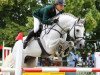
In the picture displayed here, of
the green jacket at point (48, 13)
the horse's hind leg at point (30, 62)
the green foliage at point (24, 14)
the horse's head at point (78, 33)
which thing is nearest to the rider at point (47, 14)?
the green jacket at point (48, 13)

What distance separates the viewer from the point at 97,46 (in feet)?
65.9

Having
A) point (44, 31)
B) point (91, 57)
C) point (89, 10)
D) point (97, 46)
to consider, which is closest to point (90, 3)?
point (89, 10)

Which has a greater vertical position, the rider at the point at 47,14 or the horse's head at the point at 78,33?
the rider at the point at 47,14

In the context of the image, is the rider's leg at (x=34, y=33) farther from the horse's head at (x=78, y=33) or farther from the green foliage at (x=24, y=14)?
the green foliage at (x=24, y=14)

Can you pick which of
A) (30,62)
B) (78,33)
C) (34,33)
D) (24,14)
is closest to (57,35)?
(78,33)

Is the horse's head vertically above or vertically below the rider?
below

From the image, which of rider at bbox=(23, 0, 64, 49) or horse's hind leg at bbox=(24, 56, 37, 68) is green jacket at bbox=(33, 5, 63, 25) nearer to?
rider at bbox=(23, 0, 64, 49)

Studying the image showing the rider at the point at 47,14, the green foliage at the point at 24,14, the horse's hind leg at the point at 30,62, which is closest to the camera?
the rider at the point at 47,14

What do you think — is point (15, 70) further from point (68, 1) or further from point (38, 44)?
point (68, 1)

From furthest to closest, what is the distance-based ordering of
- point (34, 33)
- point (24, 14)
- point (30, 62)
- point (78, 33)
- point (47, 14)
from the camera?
point (24, 14) → point (34, 33) → point (30, 62) → point (47, 14) → point (78, 33)

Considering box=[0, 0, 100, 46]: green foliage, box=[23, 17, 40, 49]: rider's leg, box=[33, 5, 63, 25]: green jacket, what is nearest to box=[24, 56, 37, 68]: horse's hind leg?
box=[23, 17, 40, 49]: rider's leg

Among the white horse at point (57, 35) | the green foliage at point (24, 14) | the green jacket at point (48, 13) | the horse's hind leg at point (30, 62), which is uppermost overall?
the green foliage at point (24, 14)

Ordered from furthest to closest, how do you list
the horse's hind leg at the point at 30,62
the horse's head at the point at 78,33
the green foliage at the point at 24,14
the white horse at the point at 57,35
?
1. the green foliage at the point at 24,14
2. the horse's hind leg at the point at 30,62
3. the white horse at the point at 57,35
4. the horse's head at the point at 78,33

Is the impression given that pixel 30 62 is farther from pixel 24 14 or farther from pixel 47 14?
pixel 24 14
